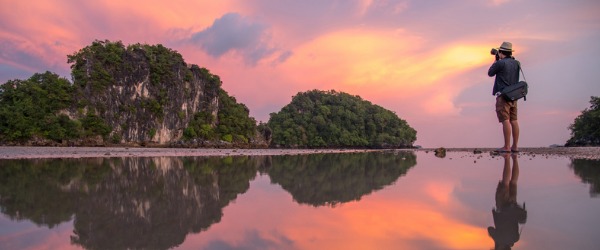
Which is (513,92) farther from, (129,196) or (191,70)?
(191,70)

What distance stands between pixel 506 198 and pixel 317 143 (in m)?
72.2

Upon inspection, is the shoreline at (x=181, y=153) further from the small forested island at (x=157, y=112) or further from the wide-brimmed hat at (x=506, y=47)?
the small forested island at (x=157, y=112)

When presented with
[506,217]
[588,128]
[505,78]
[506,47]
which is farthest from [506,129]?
[588,128]

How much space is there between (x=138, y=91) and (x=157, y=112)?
14.4ft

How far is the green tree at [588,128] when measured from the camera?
3588 centimetres

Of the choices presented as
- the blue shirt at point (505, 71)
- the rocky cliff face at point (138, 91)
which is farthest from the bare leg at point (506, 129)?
the rocky cliff face at point (138, 91)

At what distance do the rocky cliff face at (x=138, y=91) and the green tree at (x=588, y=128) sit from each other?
5334 centimetres

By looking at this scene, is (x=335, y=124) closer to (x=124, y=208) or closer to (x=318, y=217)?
(x=124, y=208)

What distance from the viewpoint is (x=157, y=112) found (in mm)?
59312

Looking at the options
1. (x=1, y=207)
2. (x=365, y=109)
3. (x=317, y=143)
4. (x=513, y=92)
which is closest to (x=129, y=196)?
(x=1, y=207)

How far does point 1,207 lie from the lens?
3.90 meters

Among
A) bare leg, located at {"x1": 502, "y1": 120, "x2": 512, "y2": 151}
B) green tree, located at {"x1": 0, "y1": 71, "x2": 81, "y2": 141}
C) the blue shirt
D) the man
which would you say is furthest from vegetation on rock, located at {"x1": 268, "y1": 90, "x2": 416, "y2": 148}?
the blue shirt

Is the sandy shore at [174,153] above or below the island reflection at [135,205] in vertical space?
above

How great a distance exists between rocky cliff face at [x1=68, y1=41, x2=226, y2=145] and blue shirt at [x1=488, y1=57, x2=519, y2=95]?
53.5 m
